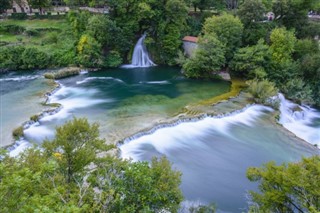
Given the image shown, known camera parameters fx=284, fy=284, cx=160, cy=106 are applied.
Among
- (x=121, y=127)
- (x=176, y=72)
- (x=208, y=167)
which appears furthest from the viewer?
(x=176, y=72)

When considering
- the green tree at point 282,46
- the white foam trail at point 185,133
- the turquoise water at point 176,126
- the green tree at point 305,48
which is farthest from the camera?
the green tree at point 305,48

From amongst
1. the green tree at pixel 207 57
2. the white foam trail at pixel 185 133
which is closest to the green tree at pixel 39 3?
the green tree at pixel 207 57

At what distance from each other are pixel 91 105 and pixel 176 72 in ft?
48.4

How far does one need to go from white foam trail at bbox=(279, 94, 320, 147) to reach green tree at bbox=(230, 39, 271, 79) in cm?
467

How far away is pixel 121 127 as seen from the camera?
2225 cm

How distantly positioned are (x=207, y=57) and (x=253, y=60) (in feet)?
17.4

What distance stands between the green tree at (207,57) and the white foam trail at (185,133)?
9631mm

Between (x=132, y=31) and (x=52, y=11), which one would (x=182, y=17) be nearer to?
(x=132, y=31)

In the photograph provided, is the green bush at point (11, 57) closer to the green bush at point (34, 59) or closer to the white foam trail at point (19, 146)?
the green bush at point (34, 59)

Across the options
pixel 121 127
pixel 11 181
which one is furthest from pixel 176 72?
pixel 11 181

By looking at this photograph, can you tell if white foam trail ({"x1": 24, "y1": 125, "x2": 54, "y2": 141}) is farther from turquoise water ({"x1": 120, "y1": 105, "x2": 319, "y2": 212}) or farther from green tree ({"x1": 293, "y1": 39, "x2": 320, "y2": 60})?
green tree ({"x1": 293, "y1": 39, "x2": 320, "y2": 60})

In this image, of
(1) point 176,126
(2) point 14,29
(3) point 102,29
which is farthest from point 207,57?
(2) point 14,29

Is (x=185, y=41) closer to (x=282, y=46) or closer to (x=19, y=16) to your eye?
(x=282, y=46)

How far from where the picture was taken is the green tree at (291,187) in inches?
411
